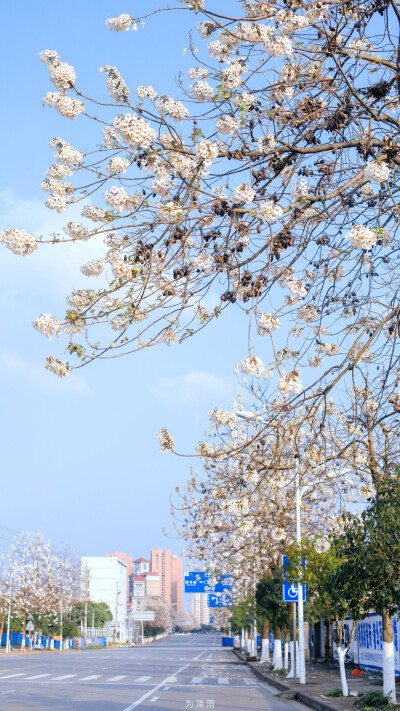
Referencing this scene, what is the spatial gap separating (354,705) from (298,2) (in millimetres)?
12017

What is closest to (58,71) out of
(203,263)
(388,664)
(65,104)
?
(65,104)

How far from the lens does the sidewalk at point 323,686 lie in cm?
1530

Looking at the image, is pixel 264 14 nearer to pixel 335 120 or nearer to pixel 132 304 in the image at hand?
pixel 335 120

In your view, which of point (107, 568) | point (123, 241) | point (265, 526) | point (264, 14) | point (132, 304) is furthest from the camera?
point (107, 568)

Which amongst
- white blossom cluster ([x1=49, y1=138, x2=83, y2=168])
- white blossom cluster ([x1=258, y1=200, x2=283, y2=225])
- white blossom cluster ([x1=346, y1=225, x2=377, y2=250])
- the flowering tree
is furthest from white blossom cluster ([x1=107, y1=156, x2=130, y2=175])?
the flowering tree

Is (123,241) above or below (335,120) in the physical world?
below

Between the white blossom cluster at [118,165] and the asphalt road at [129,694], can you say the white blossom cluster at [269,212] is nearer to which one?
the white blossom cluster at [118,165]

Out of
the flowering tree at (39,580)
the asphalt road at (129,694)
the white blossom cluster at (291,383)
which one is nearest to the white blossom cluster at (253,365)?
the white blossom cluster at (291,383)

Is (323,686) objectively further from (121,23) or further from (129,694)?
(121,23)

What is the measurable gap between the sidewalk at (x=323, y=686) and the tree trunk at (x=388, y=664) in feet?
2.42

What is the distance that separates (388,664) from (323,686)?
6.64 m

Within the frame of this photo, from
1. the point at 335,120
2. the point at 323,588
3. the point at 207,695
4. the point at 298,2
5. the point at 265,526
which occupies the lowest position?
the point at 207,695

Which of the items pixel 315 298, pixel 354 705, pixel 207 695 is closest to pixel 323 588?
pixel 354 705

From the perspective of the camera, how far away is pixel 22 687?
66.9ft
